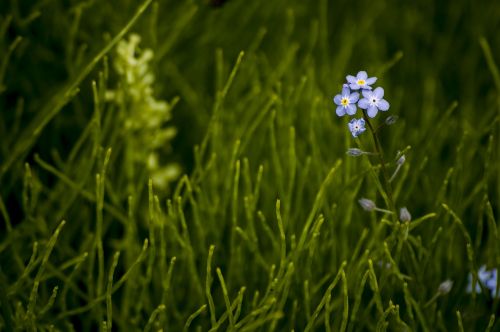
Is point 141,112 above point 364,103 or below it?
above

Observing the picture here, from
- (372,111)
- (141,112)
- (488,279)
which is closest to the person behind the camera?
(372,111)

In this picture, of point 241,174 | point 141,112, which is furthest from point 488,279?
point 141,112

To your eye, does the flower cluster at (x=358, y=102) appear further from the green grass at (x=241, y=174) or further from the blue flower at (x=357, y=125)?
the green grass at (x=241, y=174)

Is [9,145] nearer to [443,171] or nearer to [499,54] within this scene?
[443,171]

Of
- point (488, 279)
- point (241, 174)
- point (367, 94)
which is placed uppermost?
point (367, 94)

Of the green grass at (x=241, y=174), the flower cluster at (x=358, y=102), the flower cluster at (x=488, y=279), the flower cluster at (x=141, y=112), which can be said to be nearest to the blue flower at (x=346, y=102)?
the flower cluster at (x=358, y=102)

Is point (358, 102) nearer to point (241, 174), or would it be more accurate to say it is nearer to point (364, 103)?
point (364, 103)
